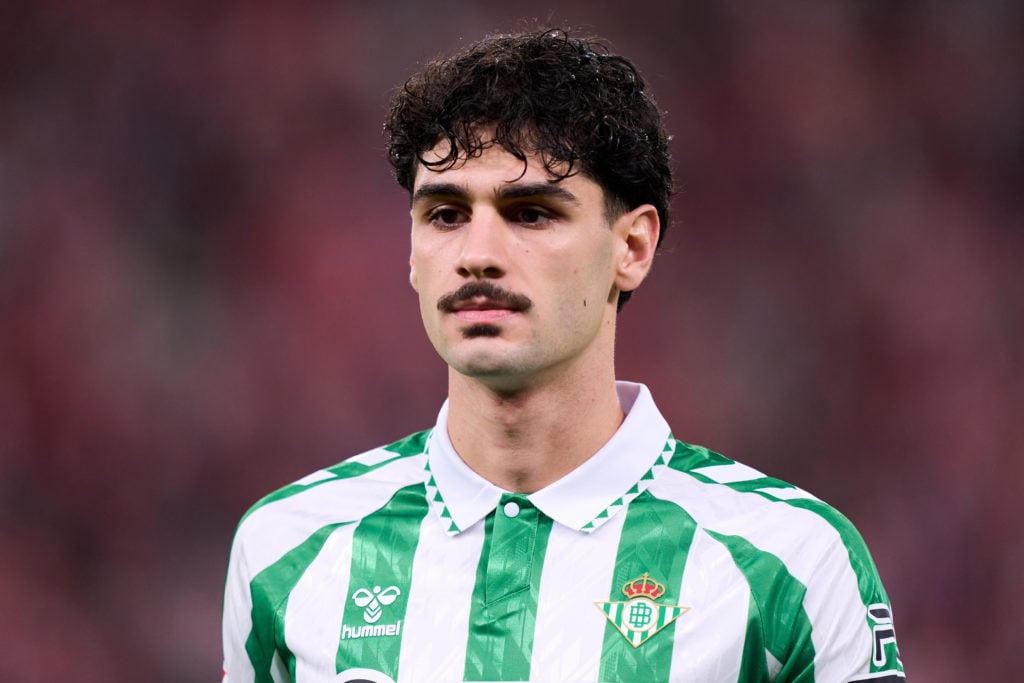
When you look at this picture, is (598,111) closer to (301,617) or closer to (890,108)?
(301,617)

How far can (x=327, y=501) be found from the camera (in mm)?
2555

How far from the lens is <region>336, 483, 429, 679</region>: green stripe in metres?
2.29

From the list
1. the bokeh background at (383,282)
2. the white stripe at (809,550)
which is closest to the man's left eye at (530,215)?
the white stripe at (809,550)

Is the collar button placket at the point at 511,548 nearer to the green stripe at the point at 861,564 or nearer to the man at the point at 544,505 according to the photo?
the man at the point at 544,505

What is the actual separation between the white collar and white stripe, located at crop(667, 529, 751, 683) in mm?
188

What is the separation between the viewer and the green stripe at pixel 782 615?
7.08 feet


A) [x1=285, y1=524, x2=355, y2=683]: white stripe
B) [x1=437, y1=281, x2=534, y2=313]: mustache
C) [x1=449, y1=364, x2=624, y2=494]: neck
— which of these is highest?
[x1=437, y1=281, x2=534, y2=313]: mustache

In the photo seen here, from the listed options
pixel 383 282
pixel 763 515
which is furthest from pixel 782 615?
pixel 383 282

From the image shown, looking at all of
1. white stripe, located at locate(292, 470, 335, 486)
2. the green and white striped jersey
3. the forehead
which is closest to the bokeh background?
white stripe, located at locate(292, 470, 335, 486)

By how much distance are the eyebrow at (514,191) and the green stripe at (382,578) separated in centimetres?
57

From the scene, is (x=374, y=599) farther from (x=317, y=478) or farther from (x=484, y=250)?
(x=484, y=250)

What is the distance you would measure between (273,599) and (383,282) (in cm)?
363

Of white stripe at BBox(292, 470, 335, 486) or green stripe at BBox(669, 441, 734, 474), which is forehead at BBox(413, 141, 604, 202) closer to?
green stripe at BBox(669, 441, 734, 474)

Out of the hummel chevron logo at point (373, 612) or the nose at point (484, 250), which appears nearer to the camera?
the nose at point (484, 250)
